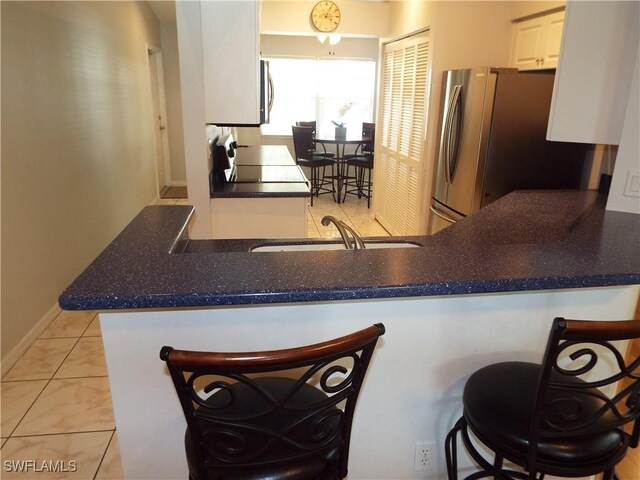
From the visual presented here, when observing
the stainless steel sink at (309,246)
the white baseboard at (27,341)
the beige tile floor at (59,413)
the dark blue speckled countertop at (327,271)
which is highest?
the dark blue speckled countertop at (327,271)

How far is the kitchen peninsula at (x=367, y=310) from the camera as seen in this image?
1.14 m

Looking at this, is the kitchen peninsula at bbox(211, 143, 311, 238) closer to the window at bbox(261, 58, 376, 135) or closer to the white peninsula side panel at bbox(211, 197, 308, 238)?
the white peninsula side panel at bbox(211, 197, 308, 238)

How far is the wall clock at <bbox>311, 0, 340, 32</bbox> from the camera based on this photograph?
196 inches

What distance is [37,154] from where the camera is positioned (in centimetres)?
283

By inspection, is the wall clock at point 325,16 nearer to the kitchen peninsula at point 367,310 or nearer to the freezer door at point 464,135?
the freezer door at point 464,135

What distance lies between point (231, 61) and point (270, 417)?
2.05 m

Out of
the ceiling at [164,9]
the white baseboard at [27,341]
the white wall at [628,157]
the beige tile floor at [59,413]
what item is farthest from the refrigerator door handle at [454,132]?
the ceiling at [164,9]

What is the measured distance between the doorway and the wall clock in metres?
2.84

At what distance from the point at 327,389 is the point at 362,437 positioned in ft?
1.94

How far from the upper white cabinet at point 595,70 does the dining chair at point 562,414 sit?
134 centimetres

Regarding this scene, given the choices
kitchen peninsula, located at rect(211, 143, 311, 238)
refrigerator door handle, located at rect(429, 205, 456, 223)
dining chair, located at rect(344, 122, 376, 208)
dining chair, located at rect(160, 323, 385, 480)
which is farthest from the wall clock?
dining chair, located at rect(160, 323, 385, 480)

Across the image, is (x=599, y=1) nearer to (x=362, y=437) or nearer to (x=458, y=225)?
(x=458, y=225)

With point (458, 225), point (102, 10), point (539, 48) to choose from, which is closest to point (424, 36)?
point (539, 48)

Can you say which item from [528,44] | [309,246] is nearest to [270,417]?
[309,246]
